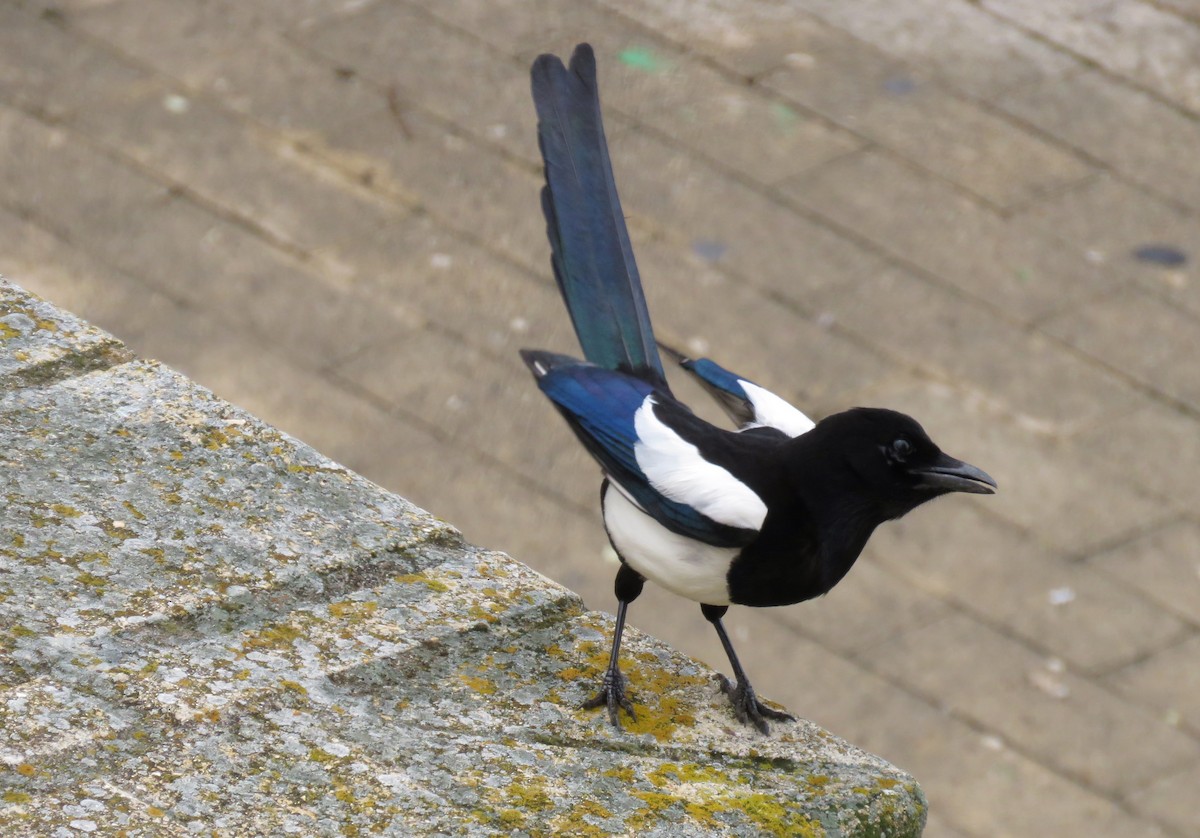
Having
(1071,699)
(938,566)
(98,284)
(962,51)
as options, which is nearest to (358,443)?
(98,284)

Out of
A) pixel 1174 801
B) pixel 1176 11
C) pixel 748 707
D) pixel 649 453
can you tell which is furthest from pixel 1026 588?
pixel 1176 11

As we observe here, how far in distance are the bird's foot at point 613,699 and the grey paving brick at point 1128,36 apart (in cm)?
542

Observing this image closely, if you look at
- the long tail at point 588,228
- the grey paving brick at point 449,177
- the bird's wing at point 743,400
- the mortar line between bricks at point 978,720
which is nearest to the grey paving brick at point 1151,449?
the mortar line between bricks at point 978,720

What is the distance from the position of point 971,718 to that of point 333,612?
269 cm

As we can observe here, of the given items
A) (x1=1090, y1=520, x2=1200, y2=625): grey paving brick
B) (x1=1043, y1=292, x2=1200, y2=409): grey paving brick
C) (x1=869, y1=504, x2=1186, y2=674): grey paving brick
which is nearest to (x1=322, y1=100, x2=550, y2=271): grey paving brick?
(x1=869, y1=504, x2=1186, y2=674): grey paving brick

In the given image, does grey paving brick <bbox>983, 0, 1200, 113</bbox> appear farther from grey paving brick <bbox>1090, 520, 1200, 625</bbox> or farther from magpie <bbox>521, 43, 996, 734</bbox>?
magpie <bbox>521, 43, 996, 734</bbox>

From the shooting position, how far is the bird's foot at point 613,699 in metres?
1.84

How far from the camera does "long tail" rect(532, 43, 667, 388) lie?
249 centimetres

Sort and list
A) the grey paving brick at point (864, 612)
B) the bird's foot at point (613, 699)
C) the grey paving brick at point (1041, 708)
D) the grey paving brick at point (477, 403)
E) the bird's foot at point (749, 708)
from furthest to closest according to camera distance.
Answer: the grey paving brick at point (477, 403) < the grey paving brick at point (864, 612) < the grey paving brick at point (1041, 708) < the bird's foot at point (749, 708) < the bird's foot at point (613, 699)

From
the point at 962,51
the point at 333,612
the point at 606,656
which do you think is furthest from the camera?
the point at 962,51

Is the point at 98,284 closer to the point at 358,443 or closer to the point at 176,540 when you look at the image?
the point at 358,443

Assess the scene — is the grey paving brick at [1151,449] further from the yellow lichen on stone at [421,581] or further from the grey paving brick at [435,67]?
the yellow lichen on stone at [421,581]

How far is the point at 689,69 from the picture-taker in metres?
6.46

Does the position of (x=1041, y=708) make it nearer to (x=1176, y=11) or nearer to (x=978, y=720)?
(x=978, y=720)
